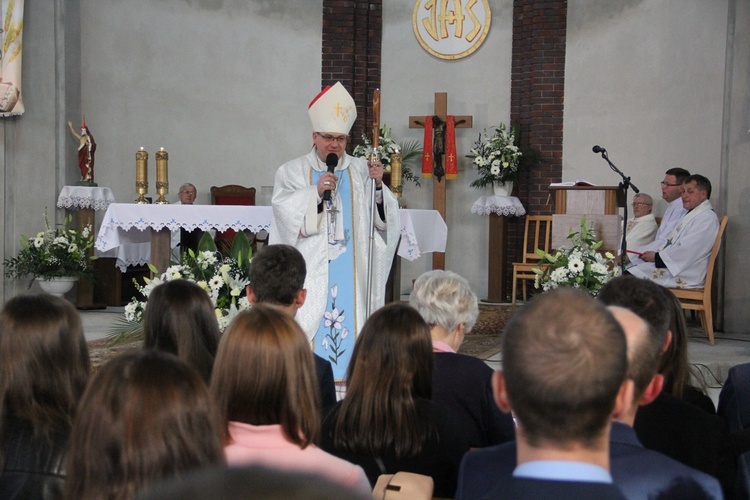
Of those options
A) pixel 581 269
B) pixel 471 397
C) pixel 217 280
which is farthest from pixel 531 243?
pixel 471 397

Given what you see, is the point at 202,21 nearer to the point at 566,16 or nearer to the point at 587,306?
the point at 566,16

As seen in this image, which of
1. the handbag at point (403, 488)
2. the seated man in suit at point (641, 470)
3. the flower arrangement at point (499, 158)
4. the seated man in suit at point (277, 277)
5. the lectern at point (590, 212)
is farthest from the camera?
the flower arrangement at point (499, 158)

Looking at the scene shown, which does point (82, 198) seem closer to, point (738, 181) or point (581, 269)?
point (581, 269)

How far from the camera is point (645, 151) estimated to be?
31.2 feet

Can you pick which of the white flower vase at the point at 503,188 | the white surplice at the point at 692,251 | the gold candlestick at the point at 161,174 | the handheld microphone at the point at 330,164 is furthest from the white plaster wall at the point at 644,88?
the handheld microphone at the point at 330,164

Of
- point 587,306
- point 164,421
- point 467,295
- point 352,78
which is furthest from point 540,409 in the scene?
point 352,78

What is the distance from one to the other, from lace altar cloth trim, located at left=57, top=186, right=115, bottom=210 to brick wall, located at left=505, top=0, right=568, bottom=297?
4.62 m

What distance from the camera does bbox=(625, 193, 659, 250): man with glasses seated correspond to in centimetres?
859

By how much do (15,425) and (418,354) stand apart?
95 cm

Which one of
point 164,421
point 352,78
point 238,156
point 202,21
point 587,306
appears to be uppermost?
point 202,21

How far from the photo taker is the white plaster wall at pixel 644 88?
891 centimetres

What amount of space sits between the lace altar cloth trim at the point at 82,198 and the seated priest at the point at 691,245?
5494mm

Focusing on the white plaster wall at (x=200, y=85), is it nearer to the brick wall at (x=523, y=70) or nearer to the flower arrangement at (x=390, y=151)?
the brick wall at (x=523, y=70)

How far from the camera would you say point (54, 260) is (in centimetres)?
880
